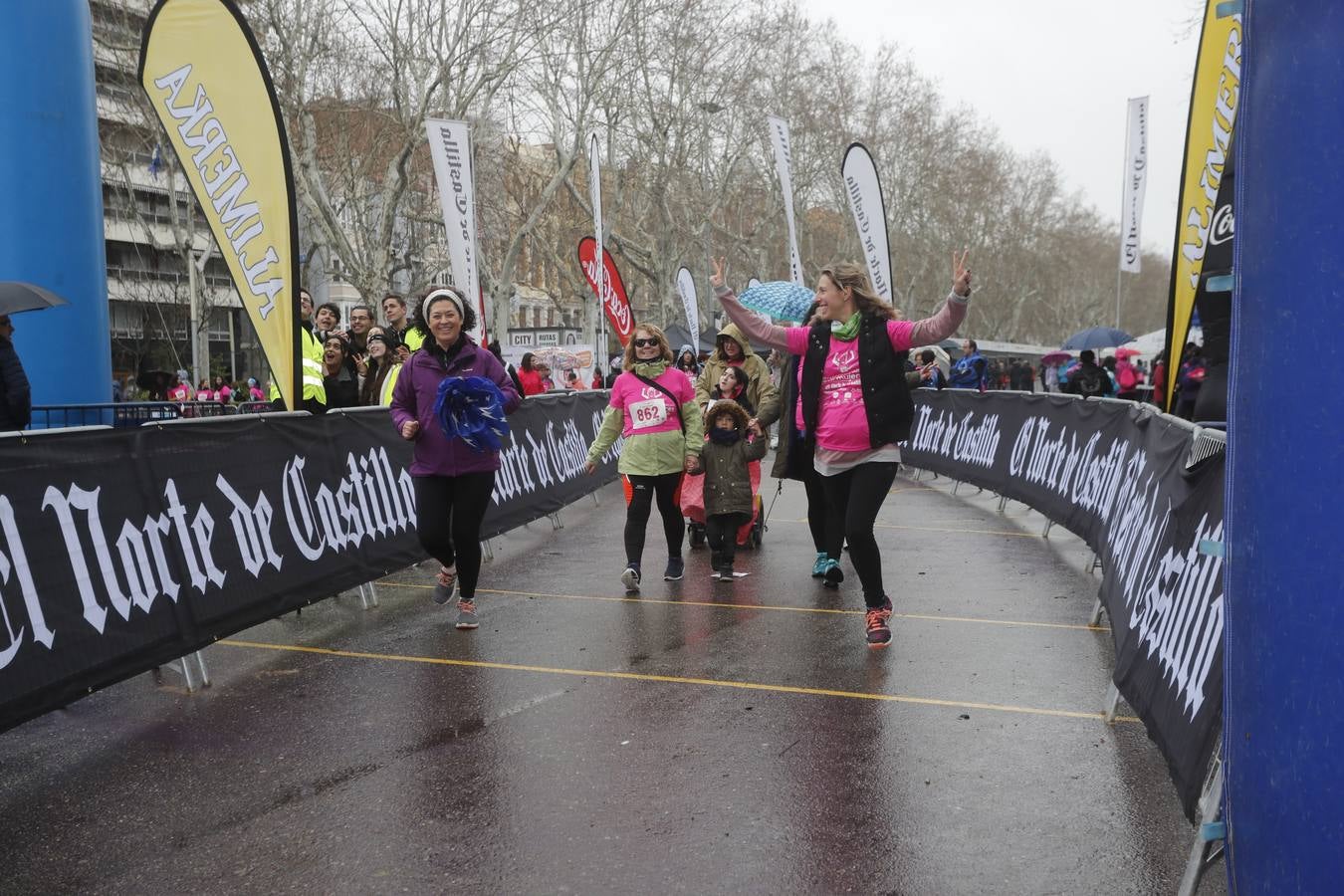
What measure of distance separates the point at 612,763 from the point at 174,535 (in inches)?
96.9

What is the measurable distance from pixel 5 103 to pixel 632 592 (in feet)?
28.0

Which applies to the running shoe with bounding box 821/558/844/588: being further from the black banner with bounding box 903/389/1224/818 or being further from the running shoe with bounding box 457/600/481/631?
the running shoe with bounding box 457/600/481/631

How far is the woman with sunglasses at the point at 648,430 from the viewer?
7906 mm

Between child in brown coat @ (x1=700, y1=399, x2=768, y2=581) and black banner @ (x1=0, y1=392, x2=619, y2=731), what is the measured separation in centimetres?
215

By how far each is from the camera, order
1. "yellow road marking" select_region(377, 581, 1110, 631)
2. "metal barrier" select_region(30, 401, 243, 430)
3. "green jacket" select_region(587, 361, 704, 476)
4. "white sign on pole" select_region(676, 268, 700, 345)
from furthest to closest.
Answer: "white sign on pole" select_region(676, 268, 700, 345), "metal barrier" select_region(30, 401, 243, 430), "green jacket" select_region(587, 361, 704, 476), "yellow road marking" select_region(377, 581, 1110, 631)

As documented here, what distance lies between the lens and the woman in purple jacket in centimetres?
675

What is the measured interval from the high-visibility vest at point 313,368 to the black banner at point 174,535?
56.1 inches

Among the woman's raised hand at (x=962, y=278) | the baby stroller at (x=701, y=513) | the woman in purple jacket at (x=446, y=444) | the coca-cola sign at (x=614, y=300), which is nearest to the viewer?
the woman's raised hand at (x=962, y=278)

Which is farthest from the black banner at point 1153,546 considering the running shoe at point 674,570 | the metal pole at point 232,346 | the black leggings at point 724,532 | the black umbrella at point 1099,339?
the metal pole at point 232,346

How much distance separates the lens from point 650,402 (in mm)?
7910

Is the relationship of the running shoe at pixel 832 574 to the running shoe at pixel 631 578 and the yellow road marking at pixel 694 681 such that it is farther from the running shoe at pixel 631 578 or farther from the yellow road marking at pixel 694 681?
the yellow road marking at pixel 694 681

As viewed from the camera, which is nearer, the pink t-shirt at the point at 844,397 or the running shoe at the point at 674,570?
the pink t-shirt at the point at 844,397

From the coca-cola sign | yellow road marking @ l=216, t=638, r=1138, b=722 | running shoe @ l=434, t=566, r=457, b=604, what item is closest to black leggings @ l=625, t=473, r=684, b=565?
running shoe @ l=434, t=566, r=457, b=604

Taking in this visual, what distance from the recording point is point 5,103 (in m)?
11.8
